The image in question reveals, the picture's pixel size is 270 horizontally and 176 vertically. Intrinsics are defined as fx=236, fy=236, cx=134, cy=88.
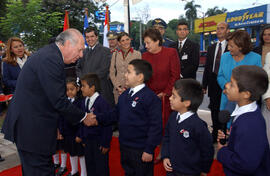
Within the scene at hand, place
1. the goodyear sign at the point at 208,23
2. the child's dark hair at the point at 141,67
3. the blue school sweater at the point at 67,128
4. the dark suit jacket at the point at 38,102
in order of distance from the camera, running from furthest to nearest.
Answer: the goodyear sign at the point at 208,23, the blue school sweater at the point at 67,128, the child's dark hair at the point at 141,67, the dark suit jacket at the point at 38,102

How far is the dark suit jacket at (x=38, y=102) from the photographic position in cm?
222

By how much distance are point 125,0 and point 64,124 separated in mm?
6295

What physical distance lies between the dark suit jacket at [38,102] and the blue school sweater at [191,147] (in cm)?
118

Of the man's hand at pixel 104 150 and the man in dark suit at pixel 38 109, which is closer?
the man in dark suit at pixel 38 109

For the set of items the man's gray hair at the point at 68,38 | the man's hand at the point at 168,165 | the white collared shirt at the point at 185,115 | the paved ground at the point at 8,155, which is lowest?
the paved ground at the point at 8,155

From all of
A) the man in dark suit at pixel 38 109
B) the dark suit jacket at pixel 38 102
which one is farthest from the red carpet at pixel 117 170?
the dark suit jacket at pixel 38 102

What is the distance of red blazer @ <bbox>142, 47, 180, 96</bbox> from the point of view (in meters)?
3.96

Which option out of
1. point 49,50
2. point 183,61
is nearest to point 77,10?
point 183,61

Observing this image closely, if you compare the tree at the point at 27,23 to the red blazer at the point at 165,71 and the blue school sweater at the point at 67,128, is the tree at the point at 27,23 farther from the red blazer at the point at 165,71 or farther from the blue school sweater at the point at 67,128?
the red blazer at the point at 165,71

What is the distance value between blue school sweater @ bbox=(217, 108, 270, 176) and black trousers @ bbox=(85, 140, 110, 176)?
1.80m

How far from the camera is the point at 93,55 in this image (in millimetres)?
5148

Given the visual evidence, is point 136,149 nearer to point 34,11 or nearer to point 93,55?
→ point 93,55

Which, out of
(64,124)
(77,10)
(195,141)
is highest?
(77,10)

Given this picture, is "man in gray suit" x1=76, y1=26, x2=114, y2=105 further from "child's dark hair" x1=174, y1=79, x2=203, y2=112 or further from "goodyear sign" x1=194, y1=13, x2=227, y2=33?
"goodyear sign" x1=194, y1=13, x2=227, y2=33
